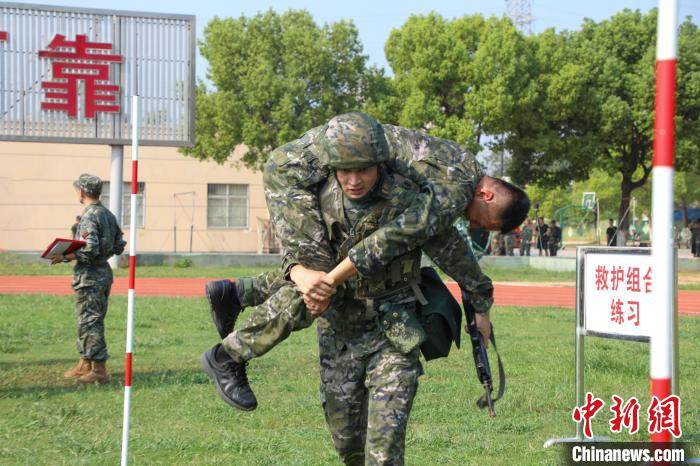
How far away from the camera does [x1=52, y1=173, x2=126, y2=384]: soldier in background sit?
948cm

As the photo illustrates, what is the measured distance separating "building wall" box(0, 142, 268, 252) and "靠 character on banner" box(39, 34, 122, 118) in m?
15.1

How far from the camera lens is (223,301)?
535 cm

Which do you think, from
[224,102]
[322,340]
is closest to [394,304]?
[322,340]

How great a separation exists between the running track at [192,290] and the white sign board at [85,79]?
4299 mm

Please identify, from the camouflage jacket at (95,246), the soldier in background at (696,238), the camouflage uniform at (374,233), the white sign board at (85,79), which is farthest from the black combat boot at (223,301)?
the soldier in background at (696,238)

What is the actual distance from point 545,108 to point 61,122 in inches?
856

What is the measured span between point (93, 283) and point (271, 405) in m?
2.45

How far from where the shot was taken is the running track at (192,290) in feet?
64.3

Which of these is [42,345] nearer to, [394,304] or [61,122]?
[394,304]

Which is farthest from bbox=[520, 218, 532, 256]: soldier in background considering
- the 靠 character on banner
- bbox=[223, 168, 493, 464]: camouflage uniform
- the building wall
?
bbox=[223, 168, 493, 464]: camouflage uniform

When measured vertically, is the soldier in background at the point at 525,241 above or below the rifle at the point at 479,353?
above

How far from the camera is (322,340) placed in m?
4.76

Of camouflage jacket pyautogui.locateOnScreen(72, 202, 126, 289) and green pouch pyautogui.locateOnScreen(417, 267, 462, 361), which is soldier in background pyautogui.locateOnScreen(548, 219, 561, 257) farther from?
green pouch pyautogui.locateOnScreen(417, 267, 462, 361)

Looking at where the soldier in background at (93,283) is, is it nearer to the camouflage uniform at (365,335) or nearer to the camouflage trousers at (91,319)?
the camouflage trousers at (91,319)
